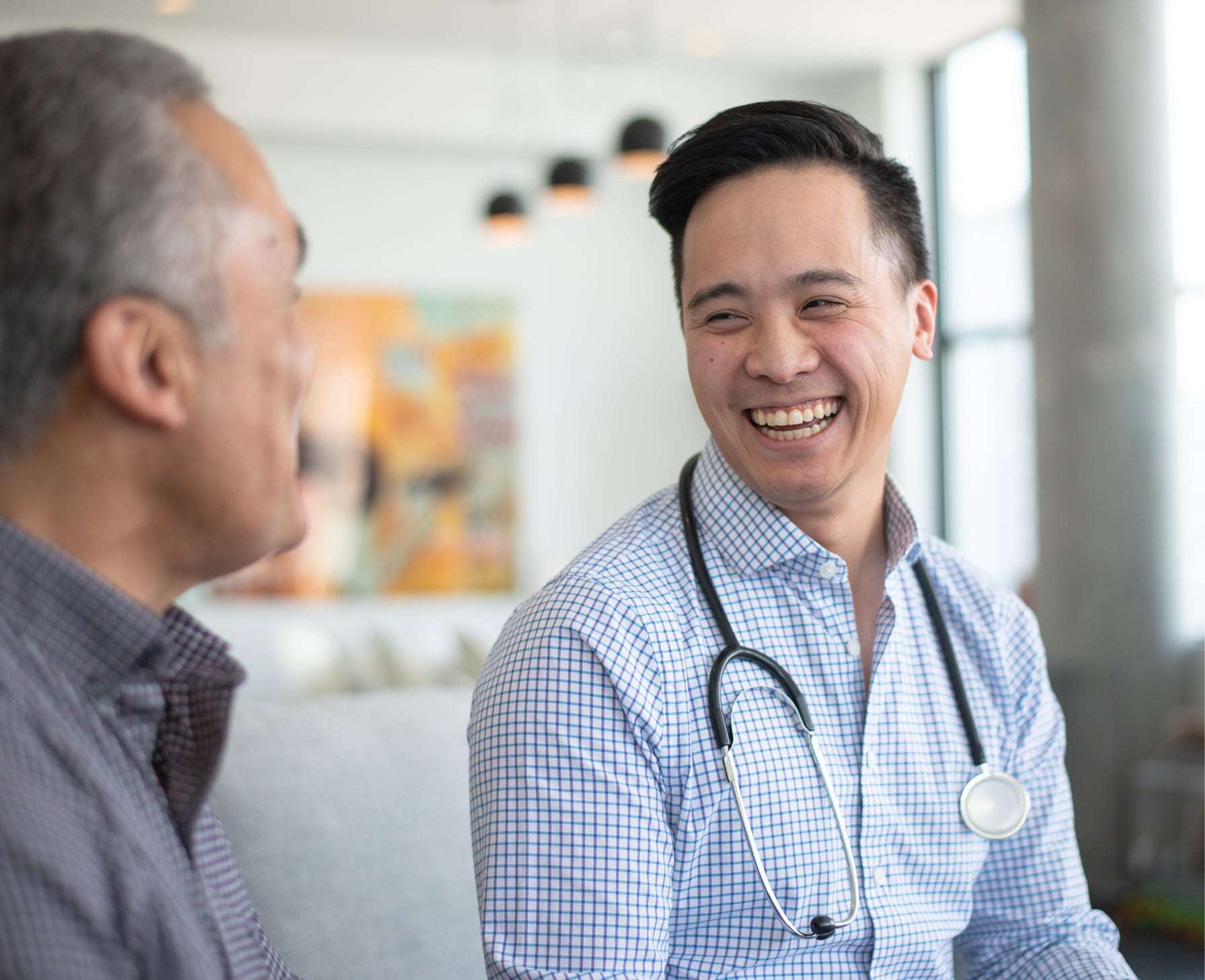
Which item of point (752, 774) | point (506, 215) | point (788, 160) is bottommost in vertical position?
point (752, 774)

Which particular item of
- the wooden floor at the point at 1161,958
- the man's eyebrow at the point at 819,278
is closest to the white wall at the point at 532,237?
the wooden floor at the point at 1161,958

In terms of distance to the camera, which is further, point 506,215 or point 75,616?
point 506,215

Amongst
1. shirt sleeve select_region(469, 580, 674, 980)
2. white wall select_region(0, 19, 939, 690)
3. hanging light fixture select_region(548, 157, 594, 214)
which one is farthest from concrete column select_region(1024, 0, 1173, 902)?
shirt sleeve select_region(469, 580, 674, 980)

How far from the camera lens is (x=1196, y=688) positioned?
16.1 feet

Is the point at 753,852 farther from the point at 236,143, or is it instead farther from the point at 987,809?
the point at 236,143

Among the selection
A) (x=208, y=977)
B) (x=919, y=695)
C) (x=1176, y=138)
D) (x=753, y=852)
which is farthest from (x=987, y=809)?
(x=1176, y=138)

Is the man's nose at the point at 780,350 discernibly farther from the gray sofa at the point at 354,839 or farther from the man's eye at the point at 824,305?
the gray sofa at the point at 354,839

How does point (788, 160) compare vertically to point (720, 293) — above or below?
above

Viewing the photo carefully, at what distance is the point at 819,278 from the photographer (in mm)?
1363

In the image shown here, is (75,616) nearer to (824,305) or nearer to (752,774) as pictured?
(752,774)

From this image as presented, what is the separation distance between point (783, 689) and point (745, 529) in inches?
7.4

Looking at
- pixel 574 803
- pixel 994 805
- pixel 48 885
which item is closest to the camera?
pixel 48 885

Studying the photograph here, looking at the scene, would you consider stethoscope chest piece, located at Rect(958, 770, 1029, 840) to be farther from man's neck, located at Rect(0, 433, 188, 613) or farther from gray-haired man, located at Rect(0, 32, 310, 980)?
man's neck, located at Rect(0, 433, 188, 613)

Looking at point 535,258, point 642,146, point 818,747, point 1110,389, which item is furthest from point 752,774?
point 535,258
